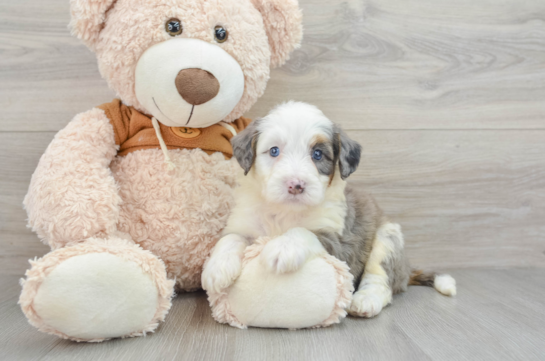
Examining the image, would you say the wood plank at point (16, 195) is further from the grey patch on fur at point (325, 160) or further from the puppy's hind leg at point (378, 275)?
the puppy's hind leg at point (378, 275)

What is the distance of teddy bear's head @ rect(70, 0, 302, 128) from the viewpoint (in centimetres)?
168

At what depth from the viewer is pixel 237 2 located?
1817 mm

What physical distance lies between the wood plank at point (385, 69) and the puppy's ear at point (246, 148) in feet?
2.36

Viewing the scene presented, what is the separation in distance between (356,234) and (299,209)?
42cm

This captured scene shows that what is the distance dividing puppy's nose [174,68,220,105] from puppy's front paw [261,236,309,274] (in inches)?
25.3

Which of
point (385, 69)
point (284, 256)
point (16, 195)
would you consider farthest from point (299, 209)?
point (16, 195)

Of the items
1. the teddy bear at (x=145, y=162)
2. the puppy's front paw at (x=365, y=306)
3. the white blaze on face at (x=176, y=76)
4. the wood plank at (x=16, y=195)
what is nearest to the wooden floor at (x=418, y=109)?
the wood plank at (x=16, y=195)

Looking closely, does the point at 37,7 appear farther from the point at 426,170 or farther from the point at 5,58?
the point at 426,170

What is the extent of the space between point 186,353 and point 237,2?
138 centimetres

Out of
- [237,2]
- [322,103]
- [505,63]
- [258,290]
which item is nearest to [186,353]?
[258,290]

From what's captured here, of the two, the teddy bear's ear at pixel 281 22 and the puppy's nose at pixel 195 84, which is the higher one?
the teddy bear's ear at pixel 281 22

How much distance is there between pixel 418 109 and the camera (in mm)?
2564

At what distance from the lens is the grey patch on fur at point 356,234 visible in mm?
1732

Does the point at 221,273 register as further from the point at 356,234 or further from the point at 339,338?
the point at 356,234
